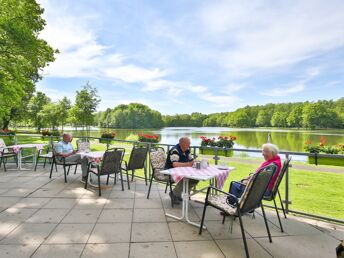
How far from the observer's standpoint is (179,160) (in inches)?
154

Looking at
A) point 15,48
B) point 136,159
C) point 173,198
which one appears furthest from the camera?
point 15,48

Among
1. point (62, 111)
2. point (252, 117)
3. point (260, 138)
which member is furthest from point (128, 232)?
point (252, 117)

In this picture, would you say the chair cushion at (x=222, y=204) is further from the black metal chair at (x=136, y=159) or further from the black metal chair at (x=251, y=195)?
the black metal chair at (x=136, y=159)

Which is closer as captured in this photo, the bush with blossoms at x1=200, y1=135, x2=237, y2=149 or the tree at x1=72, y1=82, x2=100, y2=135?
the bush with blossoms at x1=200, y1=135, x2=237, y2=149

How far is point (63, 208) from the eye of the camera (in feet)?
11.8

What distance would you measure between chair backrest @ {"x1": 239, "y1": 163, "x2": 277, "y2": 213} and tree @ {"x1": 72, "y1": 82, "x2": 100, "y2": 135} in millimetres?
17770

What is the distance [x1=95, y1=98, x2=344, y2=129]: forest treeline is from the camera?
60781 millimetres

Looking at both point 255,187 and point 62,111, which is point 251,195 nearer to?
point 255,187

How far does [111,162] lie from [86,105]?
15.3m

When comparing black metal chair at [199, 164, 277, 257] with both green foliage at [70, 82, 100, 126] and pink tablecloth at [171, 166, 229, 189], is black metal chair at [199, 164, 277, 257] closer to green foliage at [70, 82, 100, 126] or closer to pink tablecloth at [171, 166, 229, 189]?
pink tablecloth at [171, 166, 229, 189]

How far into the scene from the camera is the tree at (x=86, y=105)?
60.0 ft

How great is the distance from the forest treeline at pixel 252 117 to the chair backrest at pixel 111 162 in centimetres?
5644

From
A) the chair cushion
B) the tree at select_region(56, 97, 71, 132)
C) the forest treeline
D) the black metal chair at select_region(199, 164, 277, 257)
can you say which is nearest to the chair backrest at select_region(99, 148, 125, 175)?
the chair cushion

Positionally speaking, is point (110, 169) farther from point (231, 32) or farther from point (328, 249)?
point (231, 32)
